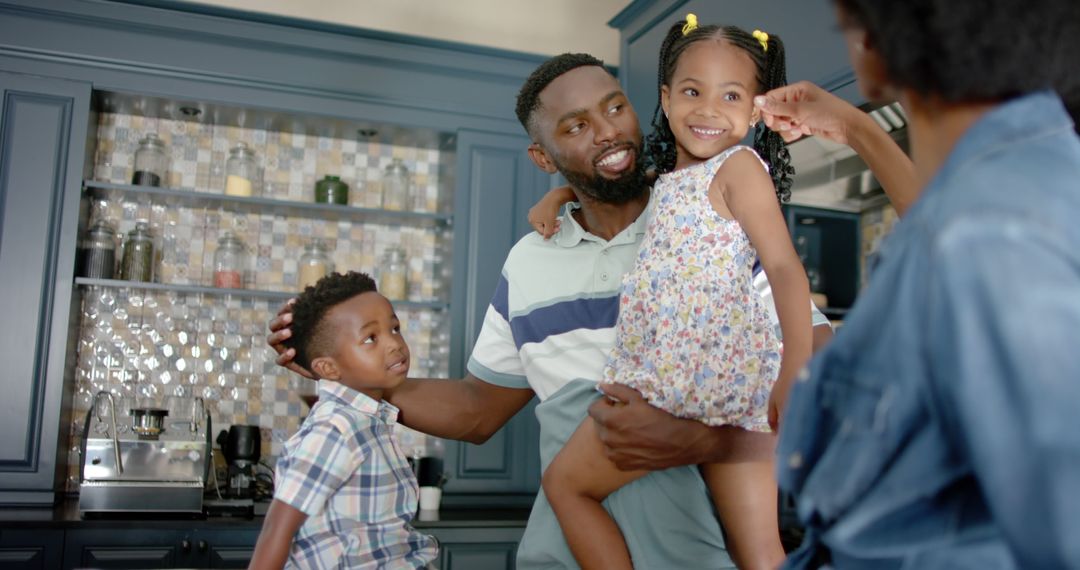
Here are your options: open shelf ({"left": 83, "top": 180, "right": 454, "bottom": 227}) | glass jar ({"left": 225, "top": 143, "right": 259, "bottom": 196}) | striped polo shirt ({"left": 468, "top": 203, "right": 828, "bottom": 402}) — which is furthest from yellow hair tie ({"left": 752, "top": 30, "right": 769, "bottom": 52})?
glass jar ({"left": 225, "top": 143, "right": 259, "bottom": 196})

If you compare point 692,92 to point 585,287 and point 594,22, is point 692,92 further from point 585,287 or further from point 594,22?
point 594,22

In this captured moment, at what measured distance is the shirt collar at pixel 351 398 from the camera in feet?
6.17

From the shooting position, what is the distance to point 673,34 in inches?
70.0

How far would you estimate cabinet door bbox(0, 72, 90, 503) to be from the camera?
3658 mm

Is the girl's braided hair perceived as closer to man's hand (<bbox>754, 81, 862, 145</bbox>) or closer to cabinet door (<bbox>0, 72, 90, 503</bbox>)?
man's hand (<bbox>754, 81, 862, 145</bbox>)

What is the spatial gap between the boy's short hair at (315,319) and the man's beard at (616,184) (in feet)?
1.75

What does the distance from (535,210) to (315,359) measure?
0.53 metres

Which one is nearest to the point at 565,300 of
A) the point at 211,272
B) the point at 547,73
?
the point at 547,73

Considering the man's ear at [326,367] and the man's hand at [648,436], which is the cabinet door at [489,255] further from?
the man's hand at [648,436]

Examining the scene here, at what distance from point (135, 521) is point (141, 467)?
20cm

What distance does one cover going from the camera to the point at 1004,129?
63 cm

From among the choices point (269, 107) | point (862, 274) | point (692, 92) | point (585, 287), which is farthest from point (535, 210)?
point (862, 274)

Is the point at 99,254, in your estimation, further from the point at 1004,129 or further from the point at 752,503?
the point at 1004,129

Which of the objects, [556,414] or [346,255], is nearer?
[556,414]
